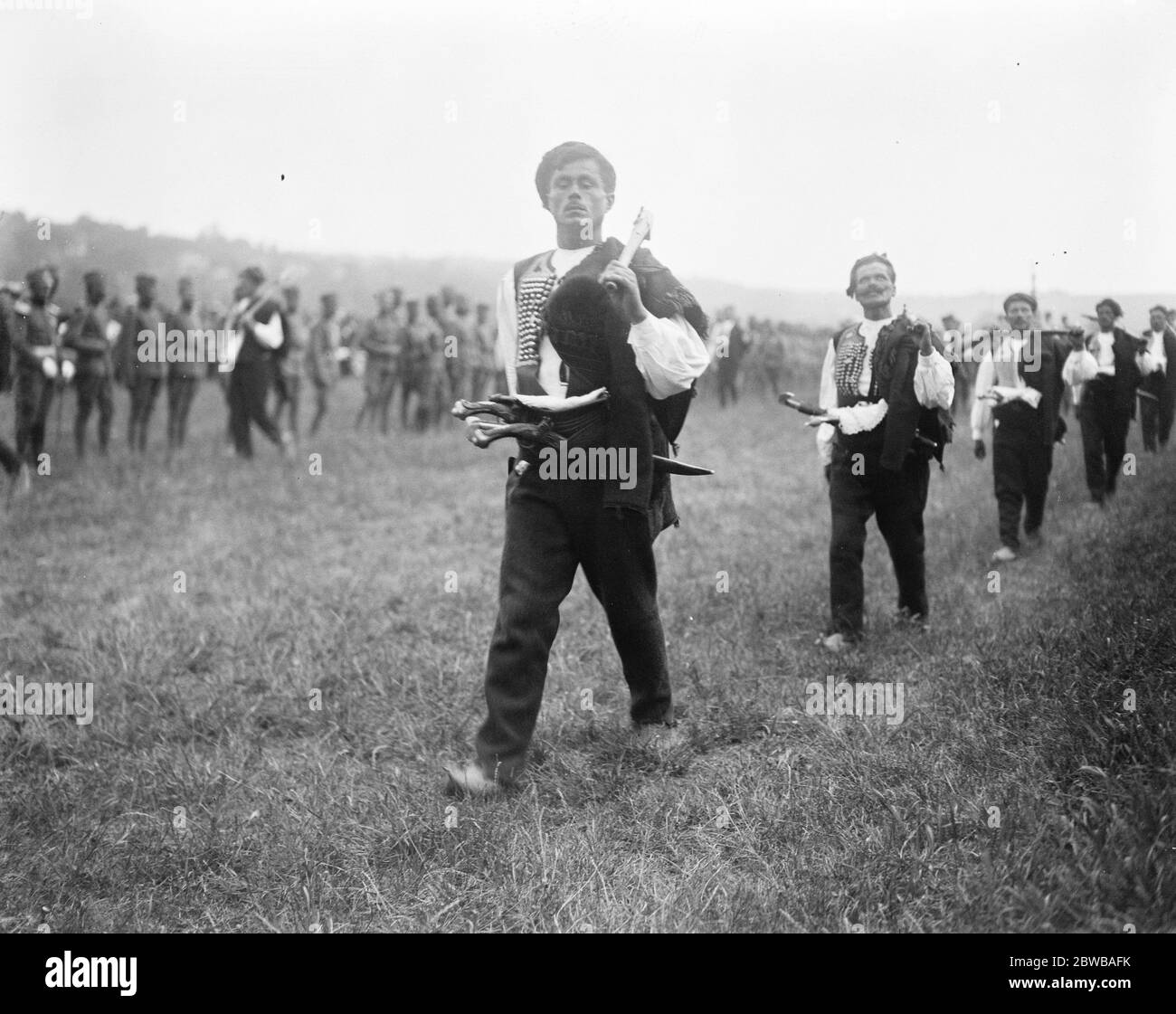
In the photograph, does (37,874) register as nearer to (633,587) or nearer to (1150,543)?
(633,587)

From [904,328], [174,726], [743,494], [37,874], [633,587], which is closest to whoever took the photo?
[37,874]

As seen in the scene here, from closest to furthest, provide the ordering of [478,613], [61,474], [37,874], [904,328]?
1. [37,874]
2. [904,328]
3. [478,613]
4. [61,474]

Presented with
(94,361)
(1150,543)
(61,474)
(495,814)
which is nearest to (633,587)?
(495,814)

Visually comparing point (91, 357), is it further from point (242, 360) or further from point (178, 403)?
point (242, 360)

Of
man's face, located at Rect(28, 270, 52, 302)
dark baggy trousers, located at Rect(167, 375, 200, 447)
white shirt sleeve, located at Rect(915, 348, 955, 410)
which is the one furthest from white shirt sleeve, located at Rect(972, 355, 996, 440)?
dark baggy trousers, located at Rect(167, 375, 200, 447)

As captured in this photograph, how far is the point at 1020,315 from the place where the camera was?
7594mm

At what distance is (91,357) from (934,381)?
1141cm

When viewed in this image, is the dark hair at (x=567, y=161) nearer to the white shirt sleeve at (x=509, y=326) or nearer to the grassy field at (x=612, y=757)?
the white shirt sleeve at (x=509, y=326)

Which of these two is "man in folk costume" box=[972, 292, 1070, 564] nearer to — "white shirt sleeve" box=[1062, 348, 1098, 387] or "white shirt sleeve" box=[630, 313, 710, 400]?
"white shirt sleeve" box=[1062, 348, 1098, 387]

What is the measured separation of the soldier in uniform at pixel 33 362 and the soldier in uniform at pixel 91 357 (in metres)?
1.96
